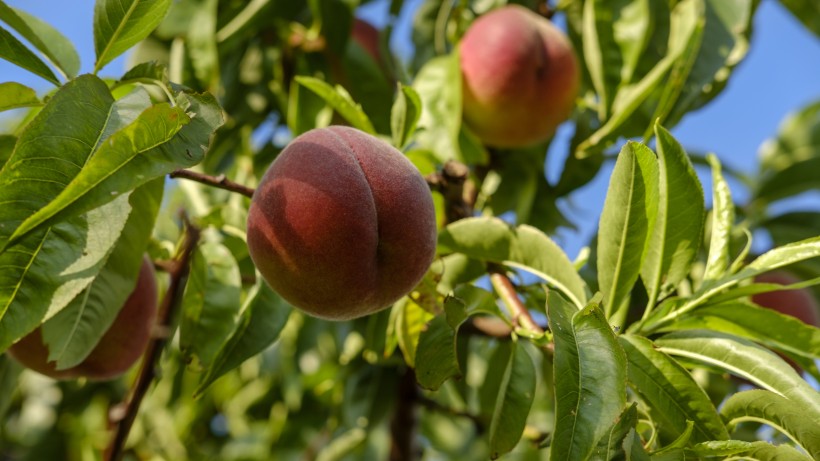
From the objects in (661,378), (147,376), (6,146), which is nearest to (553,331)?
(661,378)

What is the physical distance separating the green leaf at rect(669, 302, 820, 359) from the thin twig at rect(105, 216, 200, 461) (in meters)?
0.81

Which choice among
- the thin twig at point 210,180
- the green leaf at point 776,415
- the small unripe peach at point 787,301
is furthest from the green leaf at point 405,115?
the small unripe peach at point 787,301

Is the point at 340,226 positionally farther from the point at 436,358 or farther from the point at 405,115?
the point at 405,115

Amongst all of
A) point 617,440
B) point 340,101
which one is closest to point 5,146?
point 340,101

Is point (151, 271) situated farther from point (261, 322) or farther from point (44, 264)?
point (44, 264)

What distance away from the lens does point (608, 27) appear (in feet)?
6.20

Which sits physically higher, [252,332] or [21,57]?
[21,57]

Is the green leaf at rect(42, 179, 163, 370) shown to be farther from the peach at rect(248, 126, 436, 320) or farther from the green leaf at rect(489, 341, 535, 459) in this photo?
the green leaf at rect(489, 341, 535, 459)

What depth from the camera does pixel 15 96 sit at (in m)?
1.13

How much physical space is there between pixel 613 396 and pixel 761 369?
0.92 ft

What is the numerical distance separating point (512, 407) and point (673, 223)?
0.34 metres

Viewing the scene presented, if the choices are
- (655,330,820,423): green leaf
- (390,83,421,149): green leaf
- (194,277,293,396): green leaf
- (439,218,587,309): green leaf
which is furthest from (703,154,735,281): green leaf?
(194,277,293,396): green leaf

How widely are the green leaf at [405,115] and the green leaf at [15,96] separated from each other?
1.81 ft

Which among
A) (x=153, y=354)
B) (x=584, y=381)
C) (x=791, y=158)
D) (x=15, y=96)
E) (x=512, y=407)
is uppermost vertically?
(x=15, y=96)
